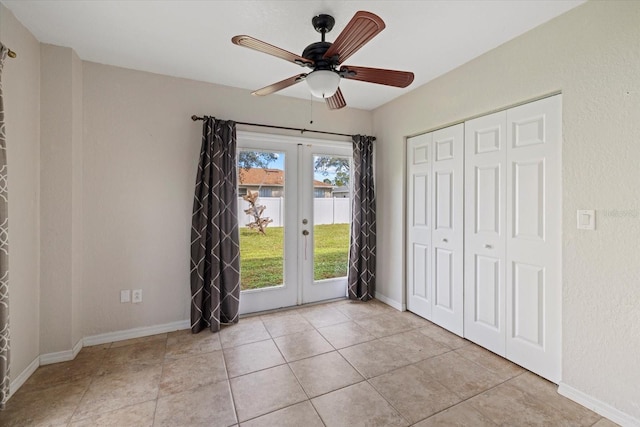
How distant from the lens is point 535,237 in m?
2.11

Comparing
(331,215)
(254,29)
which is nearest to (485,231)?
(331,215)

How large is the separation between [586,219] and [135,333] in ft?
12.2

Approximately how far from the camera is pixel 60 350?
2.27 m

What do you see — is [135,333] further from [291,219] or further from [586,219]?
[586,219]

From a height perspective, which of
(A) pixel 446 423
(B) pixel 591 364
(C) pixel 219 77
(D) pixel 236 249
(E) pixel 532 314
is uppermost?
(C) pixel 219 77

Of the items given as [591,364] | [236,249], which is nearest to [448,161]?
[591,364]

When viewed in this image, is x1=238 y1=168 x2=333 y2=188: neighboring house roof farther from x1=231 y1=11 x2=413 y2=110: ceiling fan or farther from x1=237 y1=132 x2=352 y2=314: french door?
x1=231 y1=11 x2=413 y2=110: ceiling fan

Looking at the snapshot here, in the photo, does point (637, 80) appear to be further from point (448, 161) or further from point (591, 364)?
point (591, 364)

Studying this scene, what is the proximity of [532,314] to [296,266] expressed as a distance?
2314mm

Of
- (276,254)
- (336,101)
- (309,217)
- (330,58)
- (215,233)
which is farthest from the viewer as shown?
(309,217)

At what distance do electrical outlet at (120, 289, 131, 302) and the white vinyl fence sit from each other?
48.2 inches

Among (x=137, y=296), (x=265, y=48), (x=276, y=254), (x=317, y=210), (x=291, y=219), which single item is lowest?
(x=137, y=296)

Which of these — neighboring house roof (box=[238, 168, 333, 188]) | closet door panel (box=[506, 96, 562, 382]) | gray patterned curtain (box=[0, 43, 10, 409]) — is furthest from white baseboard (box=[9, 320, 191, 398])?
closet door panel (box=[506, 96, 562, 382])

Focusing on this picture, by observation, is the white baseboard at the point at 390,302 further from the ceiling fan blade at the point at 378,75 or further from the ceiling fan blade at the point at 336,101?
the ceiling fan blade at the point at 378,75
